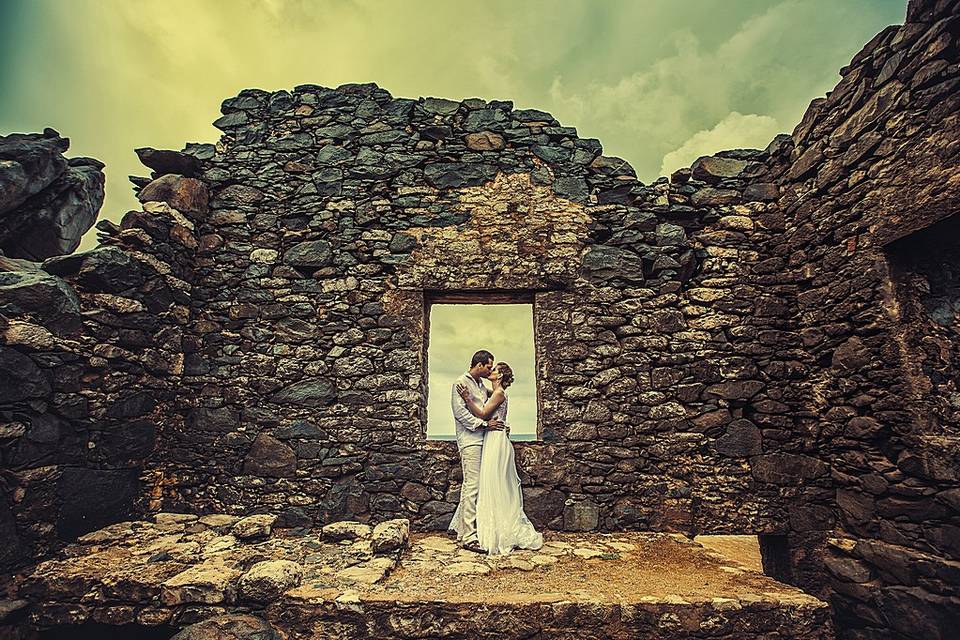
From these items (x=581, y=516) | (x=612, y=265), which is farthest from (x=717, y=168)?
(x=581, y=516)

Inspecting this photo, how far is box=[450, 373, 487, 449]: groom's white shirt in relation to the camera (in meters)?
4.46

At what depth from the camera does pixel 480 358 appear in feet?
15.3

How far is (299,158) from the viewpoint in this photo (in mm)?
5465

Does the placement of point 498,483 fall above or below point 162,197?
below

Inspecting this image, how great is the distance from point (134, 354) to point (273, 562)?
261 cm

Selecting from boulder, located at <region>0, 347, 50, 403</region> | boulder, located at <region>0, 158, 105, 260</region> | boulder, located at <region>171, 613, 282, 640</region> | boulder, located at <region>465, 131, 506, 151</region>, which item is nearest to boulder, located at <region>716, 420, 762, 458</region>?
boulder, located at <region>465, 131, 506, 151</region>

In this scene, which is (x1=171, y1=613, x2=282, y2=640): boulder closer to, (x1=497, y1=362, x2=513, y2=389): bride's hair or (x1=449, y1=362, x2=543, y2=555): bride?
(x1=449, y1=362, x2=543, y2=555): bride

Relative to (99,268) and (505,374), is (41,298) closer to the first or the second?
(99,268)

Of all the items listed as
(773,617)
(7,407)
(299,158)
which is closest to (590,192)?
(299,158)

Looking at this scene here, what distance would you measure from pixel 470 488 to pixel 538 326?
1827 millimetres

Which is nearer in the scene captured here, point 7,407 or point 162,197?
point 7,407

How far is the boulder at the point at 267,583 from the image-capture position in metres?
3.14

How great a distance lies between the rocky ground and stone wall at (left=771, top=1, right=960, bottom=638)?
0.69m

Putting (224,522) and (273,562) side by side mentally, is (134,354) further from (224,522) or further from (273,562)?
(273,562)
